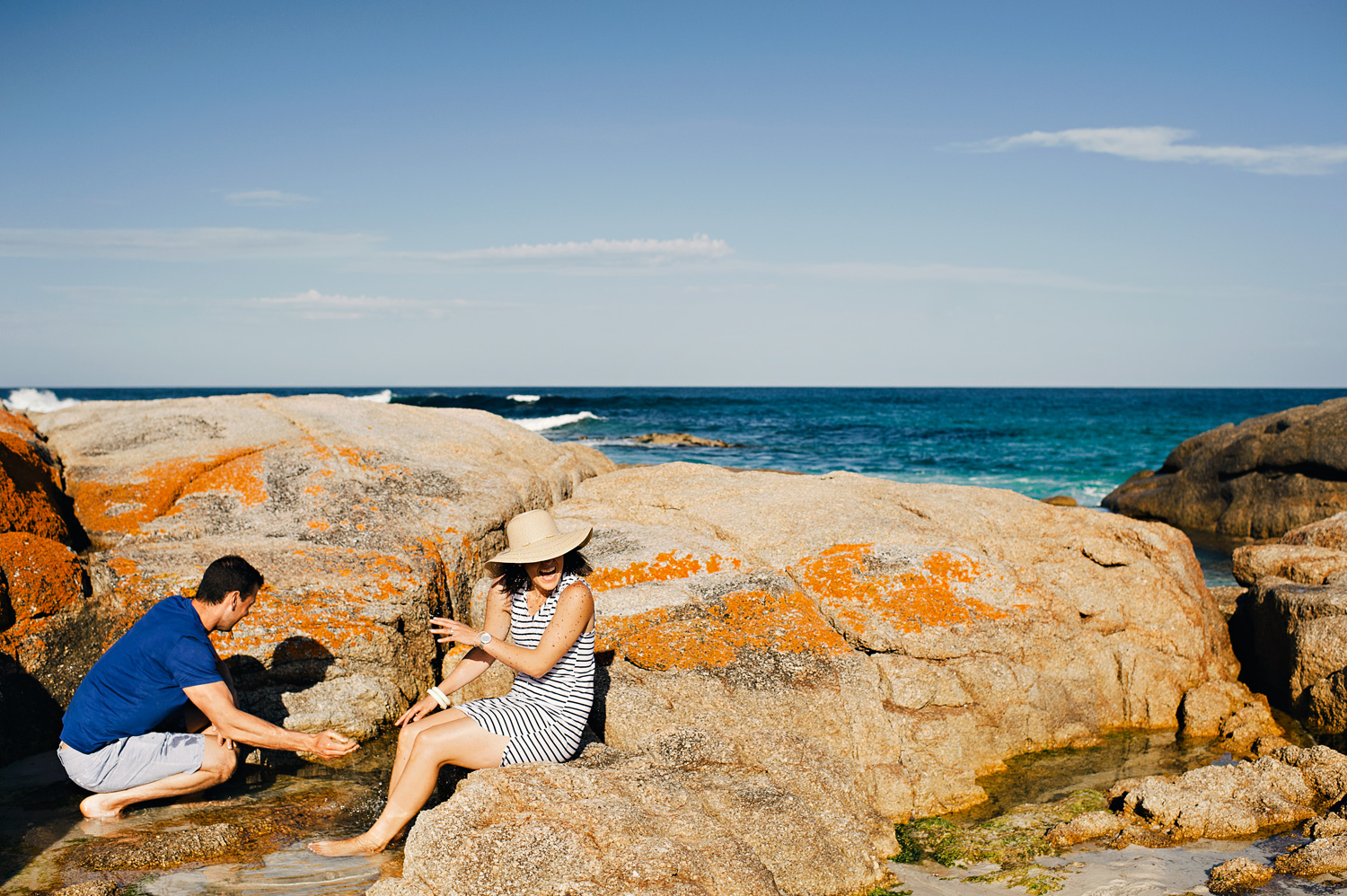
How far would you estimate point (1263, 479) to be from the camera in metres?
17.8

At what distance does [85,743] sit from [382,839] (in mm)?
1977

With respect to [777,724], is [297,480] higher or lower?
higher

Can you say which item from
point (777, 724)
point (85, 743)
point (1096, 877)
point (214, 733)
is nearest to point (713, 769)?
point (777, 724)

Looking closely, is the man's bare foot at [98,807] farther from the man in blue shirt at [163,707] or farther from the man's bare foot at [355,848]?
the man's bare foot at [355,848]

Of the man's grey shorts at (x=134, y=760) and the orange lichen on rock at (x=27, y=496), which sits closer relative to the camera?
the man's grey shorts at (x=134, y=760)

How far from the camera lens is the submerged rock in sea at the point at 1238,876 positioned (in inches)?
183

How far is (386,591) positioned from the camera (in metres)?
6.71

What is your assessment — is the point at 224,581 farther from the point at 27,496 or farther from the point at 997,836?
the point at 997,836

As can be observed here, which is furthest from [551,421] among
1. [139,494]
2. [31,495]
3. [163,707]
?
[163,707]

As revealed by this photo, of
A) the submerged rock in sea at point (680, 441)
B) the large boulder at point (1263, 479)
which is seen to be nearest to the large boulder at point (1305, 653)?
the large boulder at point (1263, 479)

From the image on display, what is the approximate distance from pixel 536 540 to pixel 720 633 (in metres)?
1.85

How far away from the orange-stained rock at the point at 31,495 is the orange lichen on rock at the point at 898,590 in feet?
19.2

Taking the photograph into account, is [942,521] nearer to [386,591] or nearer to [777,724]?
[777,724]

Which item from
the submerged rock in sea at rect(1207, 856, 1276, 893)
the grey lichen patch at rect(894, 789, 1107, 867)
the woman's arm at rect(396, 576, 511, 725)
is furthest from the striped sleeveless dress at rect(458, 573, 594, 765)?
the submerged rock in sea at rect(1207, 856, 1276, 893)
